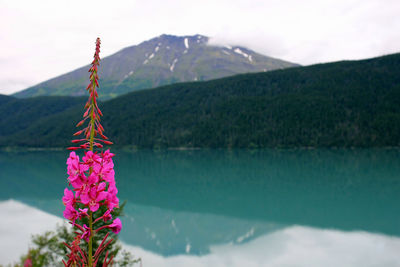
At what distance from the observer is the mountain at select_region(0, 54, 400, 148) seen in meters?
136


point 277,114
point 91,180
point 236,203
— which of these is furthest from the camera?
point 277,114

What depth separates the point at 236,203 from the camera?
119ft

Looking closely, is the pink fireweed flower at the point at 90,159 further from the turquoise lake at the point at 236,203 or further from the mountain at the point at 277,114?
the mountain at the point at 277,114

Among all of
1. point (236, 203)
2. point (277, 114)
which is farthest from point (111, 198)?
point (277, 114)

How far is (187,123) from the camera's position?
548 feet

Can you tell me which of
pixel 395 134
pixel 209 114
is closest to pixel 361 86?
pixel 395 134

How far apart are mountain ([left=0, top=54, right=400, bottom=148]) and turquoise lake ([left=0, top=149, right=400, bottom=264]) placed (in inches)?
3069

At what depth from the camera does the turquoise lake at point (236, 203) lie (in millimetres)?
26156

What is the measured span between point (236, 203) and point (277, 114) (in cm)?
12333

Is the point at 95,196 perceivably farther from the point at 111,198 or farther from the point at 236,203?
the point at 236,203

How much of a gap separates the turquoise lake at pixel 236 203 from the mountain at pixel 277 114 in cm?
7795

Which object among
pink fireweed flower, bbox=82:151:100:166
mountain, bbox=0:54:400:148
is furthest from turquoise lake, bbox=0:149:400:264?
mountain, bbox=0:54:400:148

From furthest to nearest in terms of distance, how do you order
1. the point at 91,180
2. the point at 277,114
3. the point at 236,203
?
the point at 277,114 → the point at 236,203 → the point at 91,180

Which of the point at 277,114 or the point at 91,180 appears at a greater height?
the point at 277,114
